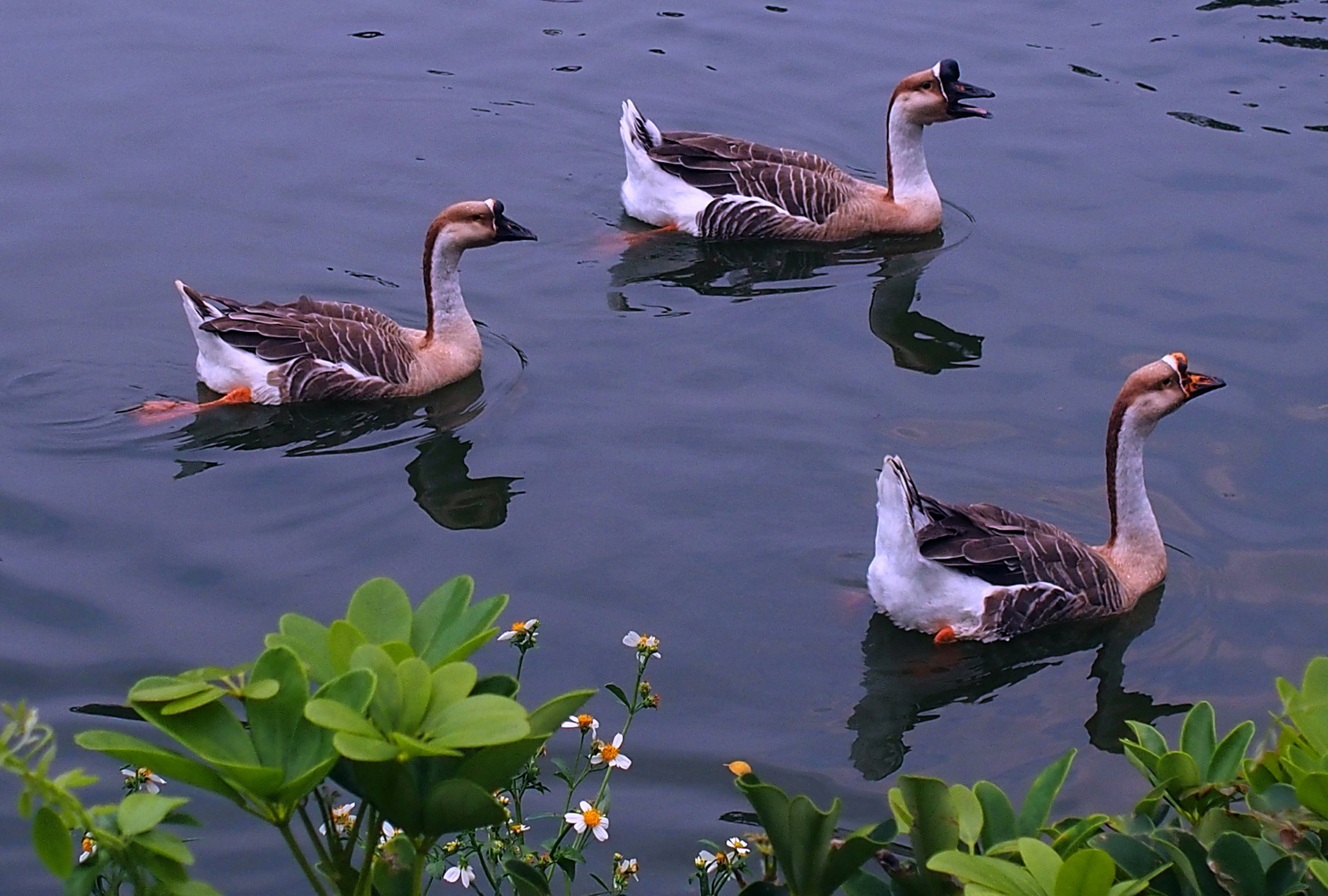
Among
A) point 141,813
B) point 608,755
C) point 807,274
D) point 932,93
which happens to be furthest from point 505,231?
point 141,813

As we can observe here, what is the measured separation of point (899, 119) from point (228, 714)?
1062 cm

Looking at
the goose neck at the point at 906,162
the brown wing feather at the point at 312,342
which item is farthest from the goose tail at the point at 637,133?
the brown wing feather at the point at 312,342

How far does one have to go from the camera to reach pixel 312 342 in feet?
29.5

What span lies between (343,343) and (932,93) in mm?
5445

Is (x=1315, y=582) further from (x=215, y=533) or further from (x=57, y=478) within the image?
(x=57, y=478)

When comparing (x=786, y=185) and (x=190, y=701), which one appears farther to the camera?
(x=786, y=185)

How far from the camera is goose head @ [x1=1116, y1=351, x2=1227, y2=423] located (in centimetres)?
745

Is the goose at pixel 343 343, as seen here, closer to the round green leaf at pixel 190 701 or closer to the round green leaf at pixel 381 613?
the round green leaf at pixel 381 613

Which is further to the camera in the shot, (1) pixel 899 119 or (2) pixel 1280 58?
(2) pixel 1280 58

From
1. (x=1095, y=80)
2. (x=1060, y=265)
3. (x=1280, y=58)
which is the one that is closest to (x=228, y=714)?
(x=1060, y=265)

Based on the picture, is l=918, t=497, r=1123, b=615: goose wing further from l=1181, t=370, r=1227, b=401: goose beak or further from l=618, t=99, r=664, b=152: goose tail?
l=618, t=99, r=664, b=152: goose tail

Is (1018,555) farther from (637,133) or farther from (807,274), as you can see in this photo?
(637,133)

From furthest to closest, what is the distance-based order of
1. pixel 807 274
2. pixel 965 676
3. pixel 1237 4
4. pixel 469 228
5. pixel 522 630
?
1. pixel 1237 4
2. pixel 807 274
3. pixel 469 228
4. pixel 965 676
5. pixel 522 630

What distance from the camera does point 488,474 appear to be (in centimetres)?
830
